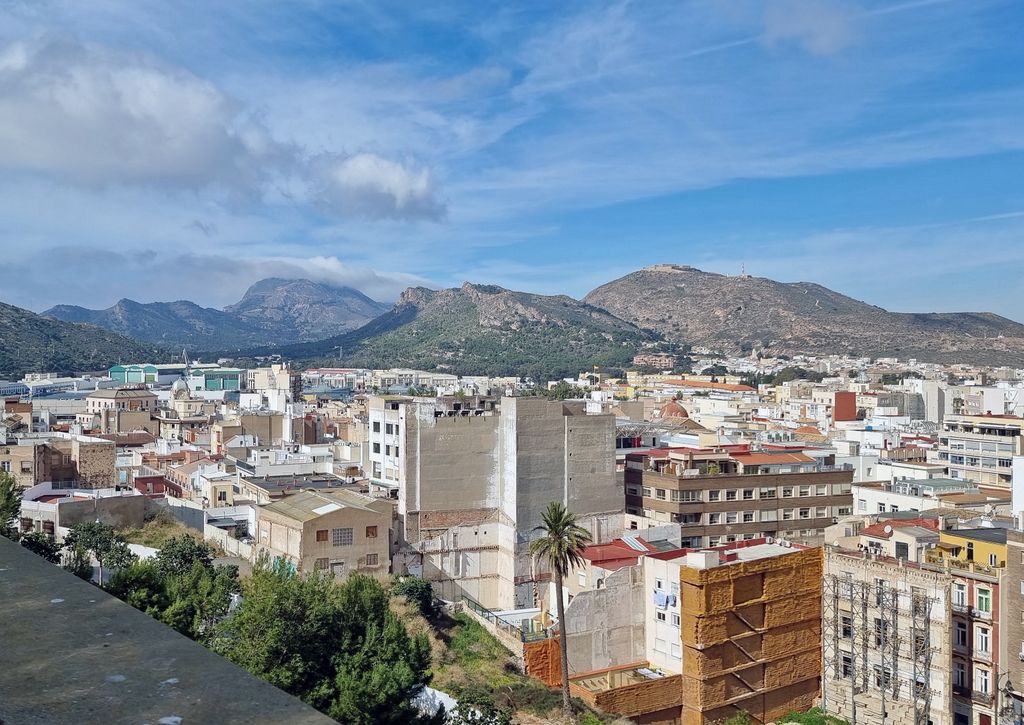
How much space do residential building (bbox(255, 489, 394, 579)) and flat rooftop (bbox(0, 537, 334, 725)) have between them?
33.3 meters

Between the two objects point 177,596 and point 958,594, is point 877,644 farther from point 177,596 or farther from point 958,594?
point 177,596

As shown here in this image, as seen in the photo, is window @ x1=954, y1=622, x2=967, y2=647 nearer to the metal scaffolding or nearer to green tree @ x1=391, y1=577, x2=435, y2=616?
the metal scaffolding

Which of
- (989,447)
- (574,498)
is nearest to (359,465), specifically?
(574,498)

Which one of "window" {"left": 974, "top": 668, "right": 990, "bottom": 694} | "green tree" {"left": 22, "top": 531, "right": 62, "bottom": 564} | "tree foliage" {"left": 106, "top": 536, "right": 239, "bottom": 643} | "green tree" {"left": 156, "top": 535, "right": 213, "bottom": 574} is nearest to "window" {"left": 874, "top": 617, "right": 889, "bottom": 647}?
"window" {"left": 974, "top": 668, "right": 990, "bottom": 694}

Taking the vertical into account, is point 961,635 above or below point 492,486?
below

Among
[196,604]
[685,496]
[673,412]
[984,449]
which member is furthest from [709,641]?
[673,412]

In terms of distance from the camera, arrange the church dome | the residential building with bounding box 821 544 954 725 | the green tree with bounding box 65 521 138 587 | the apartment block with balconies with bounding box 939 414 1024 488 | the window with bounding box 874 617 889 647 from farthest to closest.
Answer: the church dome → the apartment block with balconies with bounding box 939 414 1024 488 → the green tree with bounding box 65 521 138 587 → the window with bounding box 874 617 889 647 → the residential building with bounding box 821 544 954 725

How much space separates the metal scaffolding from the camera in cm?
3269

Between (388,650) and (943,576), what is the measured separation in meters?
20.7

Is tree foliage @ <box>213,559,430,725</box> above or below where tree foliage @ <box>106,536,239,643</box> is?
below

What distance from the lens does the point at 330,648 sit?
23.2 meters

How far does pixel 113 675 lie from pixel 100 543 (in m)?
37.0

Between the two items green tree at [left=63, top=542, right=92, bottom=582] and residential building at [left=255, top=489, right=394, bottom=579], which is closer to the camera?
green tree at [left=63, top=542, right=92, bottom=582]

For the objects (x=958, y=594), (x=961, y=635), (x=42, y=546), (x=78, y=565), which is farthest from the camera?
(x=958, y=594)
